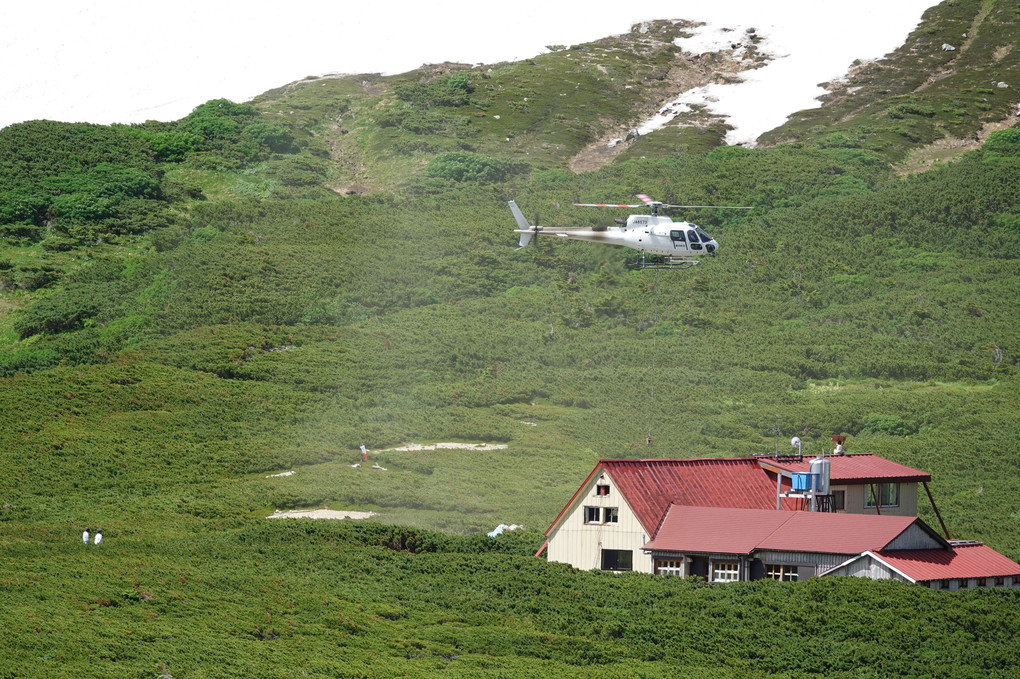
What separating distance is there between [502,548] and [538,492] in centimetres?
1135

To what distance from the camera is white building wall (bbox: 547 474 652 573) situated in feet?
160

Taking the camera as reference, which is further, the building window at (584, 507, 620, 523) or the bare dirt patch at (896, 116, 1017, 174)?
the bare dirt patch at (896, 116, 1017, 174)

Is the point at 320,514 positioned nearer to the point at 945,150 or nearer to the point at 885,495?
the point at 885,495

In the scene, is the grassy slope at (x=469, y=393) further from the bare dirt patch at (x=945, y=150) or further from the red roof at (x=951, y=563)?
the bare dirt patch at (x=945, y=150)

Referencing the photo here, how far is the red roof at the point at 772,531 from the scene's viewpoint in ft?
149

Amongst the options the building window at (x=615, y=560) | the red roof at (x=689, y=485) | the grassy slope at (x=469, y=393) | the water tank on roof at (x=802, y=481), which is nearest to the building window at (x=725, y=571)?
the grassy slope at (x=469, y=393)

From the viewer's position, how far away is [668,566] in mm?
47781

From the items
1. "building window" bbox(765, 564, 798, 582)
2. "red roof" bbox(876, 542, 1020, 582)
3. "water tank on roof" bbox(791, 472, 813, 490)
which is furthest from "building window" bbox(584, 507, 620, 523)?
"red roof" bbox(876, 542, 1020, 582)

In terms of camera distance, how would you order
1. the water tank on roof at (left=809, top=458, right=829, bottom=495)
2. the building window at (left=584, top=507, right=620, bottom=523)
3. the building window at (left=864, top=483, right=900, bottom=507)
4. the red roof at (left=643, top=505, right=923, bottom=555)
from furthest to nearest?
the building window at (left=864, top=483, right=900, bottom=507) → the water tank on roof at (left=809, top=458, right=829, bottom=495) → the building window at (left=584, top=507, right=620, bottom=523) → the red roof at (left=643, top=505, right=923, bottom=555)

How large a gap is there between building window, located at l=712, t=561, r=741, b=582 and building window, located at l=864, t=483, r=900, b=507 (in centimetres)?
894

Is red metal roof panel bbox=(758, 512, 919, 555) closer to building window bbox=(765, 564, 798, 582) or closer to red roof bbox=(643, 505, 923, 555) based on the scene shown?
red roof bbox=(643, 505, 923, 555)

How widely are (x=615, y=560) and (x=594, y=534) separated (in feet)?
4.43

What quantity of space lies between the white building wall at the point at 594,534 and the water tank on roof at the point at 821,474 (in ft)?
24.4

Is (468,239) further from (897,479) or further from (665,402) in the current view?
(897,479)
